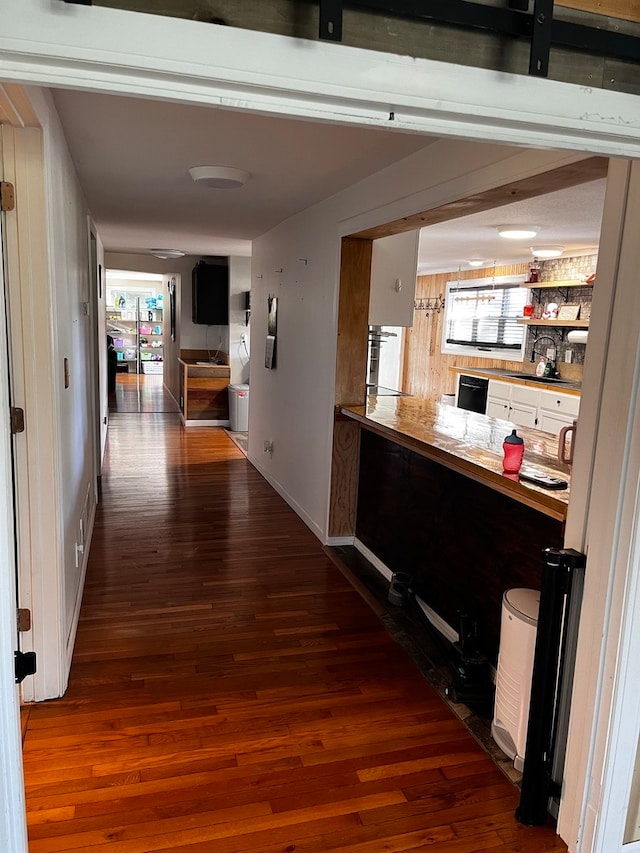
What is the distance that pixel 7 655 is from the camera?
3.72 feet

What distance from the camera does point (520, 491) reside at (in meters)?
2.15

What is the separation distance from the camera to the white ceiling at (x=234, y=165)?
252 cm

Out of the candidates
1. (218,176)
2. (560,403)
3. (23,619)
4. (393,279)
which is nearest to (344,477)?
(393,279)

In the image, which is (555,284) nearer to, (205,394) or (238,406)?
(238,406)

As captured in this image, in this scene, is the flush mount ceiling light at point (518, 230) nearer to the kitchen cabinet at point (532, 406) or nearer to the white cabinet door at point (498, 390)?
the kitchen cabinet at point (532, 406)

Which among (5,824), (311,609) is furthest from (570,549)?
(311,609)

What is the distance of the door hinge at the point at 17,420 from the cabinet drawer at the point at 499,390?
18.7 ft

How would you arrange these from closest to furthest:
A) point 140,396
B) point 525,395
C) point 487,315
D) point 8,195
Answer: point 8,195, point 525,395, point 487,315, point 140,396

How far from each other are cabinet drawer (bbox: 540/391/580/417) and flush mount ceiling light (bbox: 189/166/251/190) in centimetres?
389

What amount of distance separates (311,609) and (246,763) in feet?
3.84

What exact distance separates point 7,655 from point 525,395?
616 centimetres

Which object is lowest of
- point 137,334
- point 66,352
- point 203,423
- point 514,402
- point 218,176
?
point 203,423

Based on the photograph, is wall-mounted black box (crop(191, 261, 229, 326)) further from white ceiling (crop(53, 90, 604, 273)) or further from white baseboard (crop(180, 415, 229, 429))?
white ceiling (crop(53, 90, 604, 273))

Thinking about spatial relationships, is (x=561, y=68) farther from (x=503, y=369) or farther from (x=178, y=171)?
(x=503, y=369)
